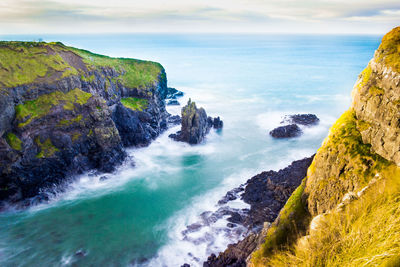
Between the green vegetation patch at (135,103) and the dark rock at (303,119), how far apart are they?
31.4 metres

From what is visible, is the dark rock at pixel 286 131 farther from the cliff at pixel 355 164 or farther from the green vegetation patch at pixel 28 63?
the green vegetation patch at pixel 28 63

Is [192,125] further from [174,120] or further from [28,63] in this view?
[28,63]

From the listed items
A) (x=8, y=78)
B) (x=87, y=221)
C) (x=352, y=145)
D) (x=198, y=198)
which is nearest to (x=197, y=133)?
(x=198, y=198)

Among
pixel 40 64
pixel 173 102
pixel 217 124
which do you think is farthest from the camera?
pixel 173 102

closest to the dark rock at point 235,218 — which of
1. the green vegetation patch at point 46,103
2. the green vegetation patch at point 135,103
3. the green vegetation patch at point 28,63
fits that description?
the green vegetation patch at point 46,103

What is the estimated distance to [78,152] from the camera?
123 feet

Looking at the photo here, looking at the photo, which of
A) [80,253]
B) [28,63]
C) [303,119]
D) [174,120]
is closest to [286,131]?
[303,119]

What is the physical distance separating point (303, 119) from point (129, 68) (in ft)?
133

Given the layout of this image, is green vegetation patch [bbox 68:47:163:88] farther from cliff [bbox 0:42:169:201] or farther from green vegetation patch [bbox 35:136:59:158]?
green vegetation patch [bbox 35:136:59:158]

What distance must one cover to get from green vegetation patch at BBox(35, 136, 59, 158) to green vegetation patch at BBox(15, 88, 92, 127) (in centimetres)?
303

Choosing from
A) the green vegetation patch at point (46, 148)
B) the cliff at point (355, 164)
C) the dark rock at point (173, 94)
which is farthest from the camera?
the dark rock at point (173, 94)

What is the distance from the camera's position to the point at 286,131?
5325 centimetres

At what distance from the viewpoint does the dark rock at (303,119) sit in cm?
5844

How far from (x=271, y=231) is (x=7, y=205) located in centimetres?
2985
